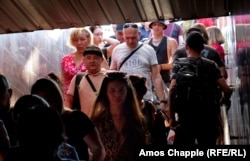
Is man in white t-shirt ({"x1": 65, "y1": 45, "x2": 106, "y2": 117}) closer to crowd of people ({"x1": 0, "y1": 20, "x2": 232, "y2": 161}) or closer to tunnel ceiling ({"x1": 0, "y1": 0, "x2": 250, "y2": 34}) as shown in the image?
crowd of people ({"x1": 0, "y1": 20, "x2": 232, "y2": 161})

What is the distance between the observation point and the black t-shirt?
3184 mm

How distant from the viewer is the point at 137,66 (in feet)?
12.7

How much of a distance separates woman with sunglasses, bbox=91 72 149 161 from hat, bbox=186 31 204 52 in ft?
1.71

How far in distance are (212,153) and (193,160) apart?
0.14 meters

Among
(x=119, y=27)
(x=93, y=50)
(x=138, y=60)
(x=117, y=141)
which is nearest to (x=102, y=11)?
(x=119, y=27)

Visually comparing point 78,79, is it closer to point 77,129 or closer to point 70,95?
point 70,95

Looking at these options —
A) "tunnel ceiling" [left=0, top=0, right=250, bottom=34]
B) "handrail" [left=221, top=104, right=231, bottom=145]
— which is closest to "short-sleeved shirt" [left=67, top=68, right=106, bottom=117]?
"tunnel ceiling" [left=0, top=0, right=250, bottom=34]

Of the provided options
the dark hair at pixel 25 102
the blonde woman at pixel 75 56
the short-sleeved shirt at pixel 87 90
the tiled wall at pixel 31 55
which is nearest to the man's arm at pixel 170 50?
the short-sleeved shirt at pixel 87 90

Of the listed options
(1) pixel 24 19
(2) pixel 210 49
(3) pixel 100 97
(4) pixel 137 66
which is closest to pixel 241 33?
(2) pixel 210 49

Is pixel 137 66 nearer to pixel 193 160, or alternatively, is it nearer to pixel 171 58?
pixel 171 58

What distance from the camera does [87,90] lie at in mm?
→ 3799

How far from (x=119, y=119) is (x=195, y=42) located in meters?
0.78

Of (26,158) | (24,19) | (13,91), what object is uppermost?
(24,19)

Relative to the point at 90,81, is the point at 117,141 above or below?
below
